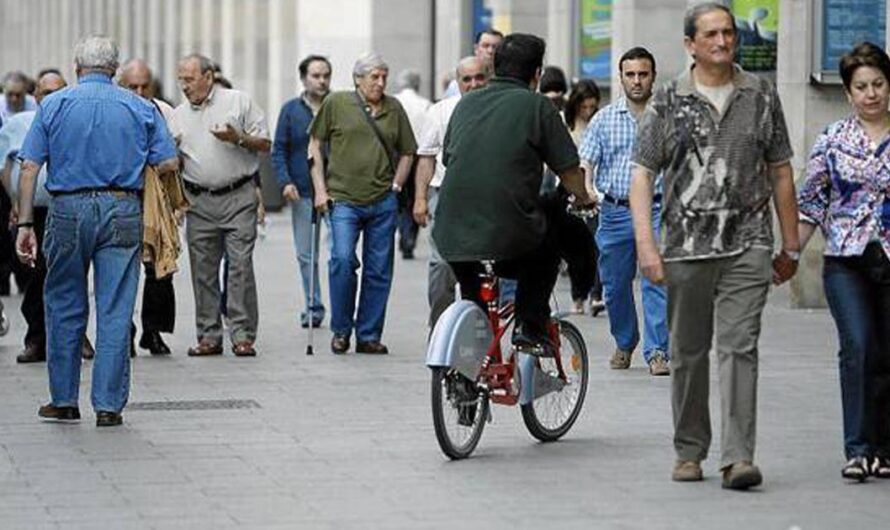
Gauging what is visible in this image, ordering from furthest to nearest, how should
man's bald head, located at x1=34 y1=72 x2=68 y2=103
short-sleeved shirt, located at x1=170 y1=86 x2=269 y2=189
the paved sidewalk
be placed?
man's bald head, located at x1=34 y1=72 x2=68 y2=103 → short-sleeved shirt, located at x1=170 y1=86 x2=269 y2=189 → the paved sidewalk

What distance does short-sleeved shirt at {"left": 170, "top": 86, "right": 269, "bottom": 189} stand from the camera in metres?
16.9

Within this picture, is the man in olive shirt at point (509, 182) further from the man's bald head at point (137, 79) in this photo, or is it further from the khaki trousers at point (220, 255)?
the man's bald head at point (137, 79)

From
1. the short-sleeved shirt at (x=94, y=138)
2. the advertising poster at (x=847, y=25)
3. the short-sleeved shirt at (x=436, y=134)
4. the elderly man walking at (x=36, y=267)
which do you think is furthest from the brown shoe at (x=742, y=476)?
the advertising poster at (x=847, y=25)

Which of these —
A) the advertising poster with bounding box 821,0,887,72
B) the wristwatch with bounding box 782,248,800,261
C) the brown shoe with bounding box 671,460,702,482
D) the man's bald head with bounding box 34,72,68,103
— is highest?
the advertising poster with bounding box 821,0,887,72

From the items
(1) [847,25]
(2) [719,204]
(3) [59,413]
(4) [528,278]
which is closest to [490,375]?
(4) [528,278]

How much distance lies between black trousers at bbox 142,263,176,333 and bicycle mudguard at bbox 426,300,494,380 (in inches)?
212

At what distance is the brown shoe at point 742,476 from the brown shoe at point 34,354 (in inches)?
262

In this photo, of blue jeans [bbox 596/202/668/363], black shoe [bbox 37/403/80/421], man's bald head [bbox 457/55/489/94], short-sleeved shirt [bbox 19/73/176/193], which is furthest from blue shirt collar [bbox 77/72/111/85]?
blue jeans [bbox 596/202/668/363]

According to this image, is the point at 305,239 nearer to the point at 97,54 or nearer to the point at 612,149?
the point at 612,149

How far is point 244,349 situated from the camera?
1681 cm

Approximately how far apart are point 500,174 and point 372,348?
5.15 m

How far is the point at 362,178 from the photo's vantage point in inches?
669

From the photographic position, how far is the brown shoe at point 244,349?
55.1 feet

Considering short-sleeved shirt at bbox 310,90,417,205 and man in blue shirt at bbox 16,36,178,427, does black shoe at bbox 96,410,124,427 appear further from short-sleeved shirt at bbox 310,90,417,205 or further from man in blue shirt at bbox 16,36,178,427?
short-sleeved shirt at bbox 310,90,417,205
